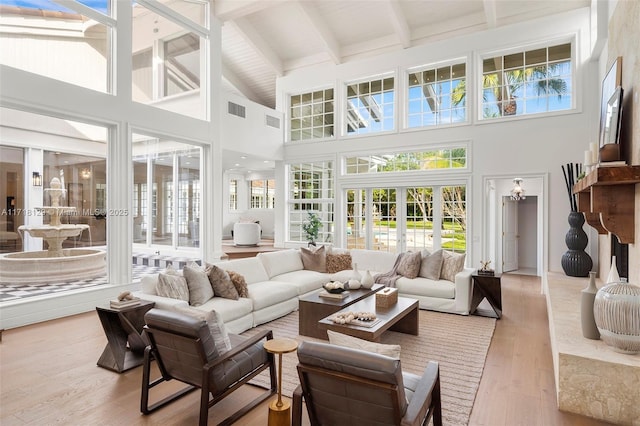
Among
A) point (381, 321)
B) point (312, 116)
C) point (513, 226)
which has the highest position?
point (312, 116)

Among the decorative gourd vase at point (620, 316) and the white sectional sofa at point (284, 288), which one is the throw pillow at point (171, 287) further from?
the decorative gourd vase at point (620, 316)

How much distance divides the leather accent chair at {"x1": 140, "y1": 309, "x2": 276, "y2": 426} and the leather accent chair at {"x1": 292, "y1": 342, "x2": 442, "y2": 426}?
0.62 metres

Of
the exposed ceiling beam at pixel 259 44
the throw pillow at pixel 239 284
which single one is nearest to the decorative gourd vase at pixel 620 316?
the throw pillow at pixel 239 284

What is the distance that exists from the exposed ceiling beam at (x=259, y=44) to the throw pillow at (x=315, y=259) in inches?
228

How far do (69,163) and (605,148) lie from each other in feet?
22.6

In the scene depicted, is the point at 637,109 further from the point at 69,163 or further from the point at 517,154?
the point at 69,163

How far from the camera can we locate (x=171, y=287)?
12.2 feet

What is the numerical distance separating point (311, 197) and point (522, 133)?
5.04 metres

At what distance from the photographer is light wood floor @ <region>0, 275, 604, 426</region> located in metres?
2.48

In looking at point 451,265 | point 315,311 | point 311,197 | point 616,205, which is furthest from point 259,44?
point 616,205

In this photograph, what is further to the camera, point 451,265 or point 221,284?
point 451,265

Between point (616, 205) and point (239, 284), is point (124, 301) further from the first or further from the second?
point (616, 205)

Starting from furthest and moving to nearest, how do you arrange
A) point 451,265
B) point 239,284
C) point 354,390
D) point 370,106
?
point 370,106
point 451,265
point 239,284
point 354,390

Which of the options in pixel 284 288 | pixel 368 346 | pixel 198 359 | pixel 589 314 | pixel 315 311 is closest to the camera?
pixel 368 346
